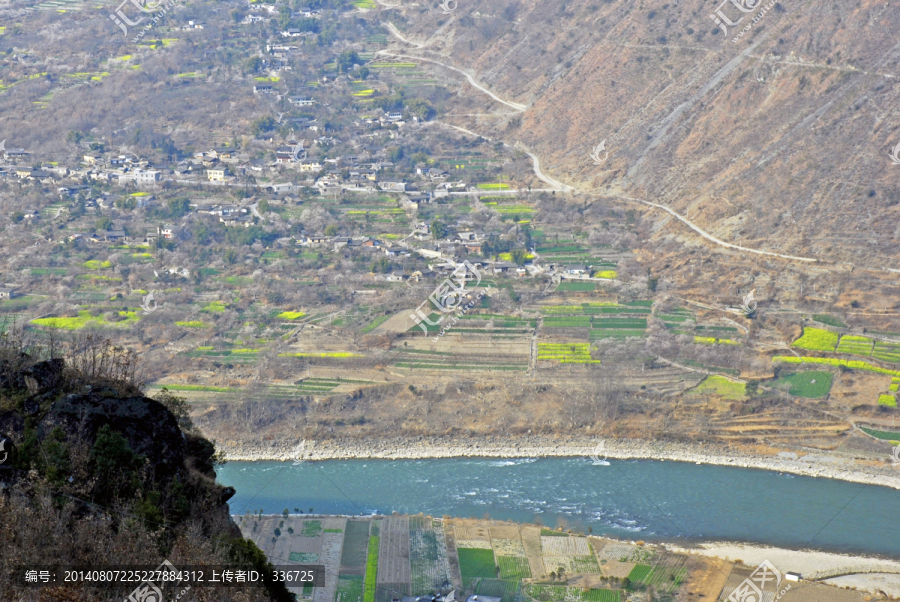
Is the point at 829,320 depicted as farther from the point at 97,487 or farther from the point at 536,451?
the point at 97,487

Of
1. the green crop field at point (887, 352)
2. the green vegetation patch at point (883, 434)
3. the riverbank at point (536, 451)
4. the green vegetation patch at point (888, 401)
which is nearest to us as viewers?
the riverbank at point (536, 451)

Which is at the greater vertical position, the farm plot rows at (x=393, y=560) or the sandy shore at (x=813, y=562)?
the farm plot rows at (x=393, y=560)

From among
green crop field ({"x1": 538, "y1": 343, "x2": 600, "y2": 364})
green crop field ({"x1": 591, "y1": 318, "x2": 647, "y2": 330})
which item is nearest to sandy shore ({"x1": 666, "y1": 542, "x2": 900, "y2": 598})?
green crop field ({"x1": 538, "y1": 343, "x2": 600, "y2": 364})

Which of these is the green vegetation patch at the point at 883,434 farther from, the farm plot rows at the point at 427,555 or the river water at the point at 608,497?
the farm plot rows at the point at 427,555

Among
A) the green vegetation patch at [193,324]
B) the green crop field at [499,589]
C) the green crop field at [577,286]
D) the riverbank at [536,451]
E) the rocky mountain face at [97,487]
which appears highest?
the rocky mountain face at [97,487]

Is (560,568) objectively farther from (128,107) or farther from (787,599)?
(128,107)

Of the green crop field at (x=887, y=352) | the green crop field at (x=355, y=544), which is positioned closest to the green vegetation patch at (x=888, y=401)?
the green crop field at (x=887, y=352)

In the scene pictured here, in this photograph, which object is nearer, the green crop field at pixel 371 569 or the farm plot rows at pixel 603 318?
the green crop field at pixel 371 569
